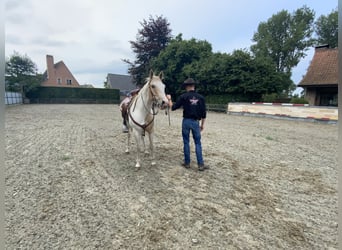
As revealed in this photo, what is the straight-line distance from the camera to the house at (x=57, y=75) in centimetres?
4091

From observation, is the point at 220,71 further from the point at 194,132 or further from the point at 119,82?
the point at 119,82

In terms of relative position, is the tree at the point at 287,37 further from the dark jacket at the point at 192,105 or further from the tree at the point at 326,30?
the dark jacket at the point at 192,105

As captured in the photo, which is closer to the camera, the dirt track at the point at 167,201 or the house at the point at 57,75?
the dirt track at the point at 167,201

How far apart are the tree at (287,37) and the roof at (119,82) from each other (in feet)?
96.4

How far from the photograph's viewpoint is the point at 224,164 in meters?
4.64

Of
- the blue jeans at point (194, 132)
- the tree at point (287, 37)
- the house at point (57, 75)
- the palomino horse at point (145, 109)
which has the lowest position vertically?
the blue jeans at point (194, 132)

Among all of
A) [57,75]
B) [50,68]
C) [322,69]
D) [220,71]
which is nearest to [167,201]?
[220,71]

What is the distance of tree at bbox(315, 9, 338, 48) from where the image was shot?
31.6 m

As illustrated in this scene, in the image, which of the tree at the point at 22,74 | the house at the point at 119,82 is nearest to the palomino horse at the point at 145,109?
the tree at the point at 22,74

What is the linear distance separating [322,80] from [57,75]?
147 feet

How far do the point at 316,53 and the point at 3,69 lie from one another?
24704 mm

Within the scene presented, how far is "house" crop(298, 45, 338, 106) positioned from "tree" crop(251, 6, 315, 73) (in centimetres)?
1667

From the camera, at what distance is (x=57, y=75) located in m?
42.3

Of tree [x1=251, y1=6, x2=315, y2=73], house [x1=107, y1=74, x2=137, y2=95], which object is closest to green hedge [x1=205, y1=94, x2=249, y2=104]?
tree [x1=251, y1=6, x2=315, y2=73]
